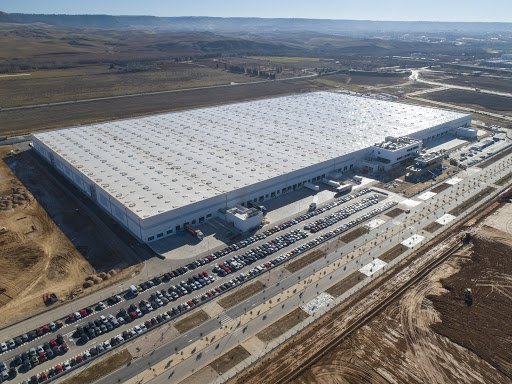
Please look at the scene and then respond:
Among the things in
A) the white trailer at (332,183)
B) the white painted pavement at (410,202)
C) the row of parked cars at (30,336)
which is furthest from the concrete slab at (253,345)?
the white painted pavement at (410,202)

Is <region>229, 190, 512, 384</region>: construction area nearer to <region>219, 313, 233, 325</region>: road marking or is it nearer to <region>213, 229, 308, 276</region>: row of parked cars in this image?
<region>219, 313, 233, 325</region>: road marking

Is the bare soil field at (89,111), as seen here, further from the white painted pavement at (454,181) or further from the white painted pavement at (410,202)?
the white painted pavement at (454,181)

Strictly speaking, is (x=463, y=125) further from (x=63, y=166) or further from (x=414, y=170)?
(x=63, y=166)

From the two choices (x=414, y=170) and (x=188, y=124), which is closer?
(x=414, y=170)

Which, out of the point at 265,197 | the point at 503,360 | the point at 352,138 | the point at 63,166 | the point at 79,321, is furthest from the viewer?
the point at 352,138

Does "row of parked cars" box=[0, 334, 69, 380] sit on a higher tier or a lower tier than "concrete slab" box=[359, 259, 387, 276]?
lower

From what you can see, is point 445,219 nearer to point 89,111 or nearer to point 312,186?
point 312,186

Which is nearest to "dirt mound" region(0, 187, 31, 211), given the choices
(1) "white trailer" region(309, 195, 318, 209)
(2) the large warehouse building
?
(2) the large warehouse building

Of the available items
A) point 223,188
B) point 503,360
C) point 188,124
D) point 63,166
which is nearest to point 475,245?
point 503,360
